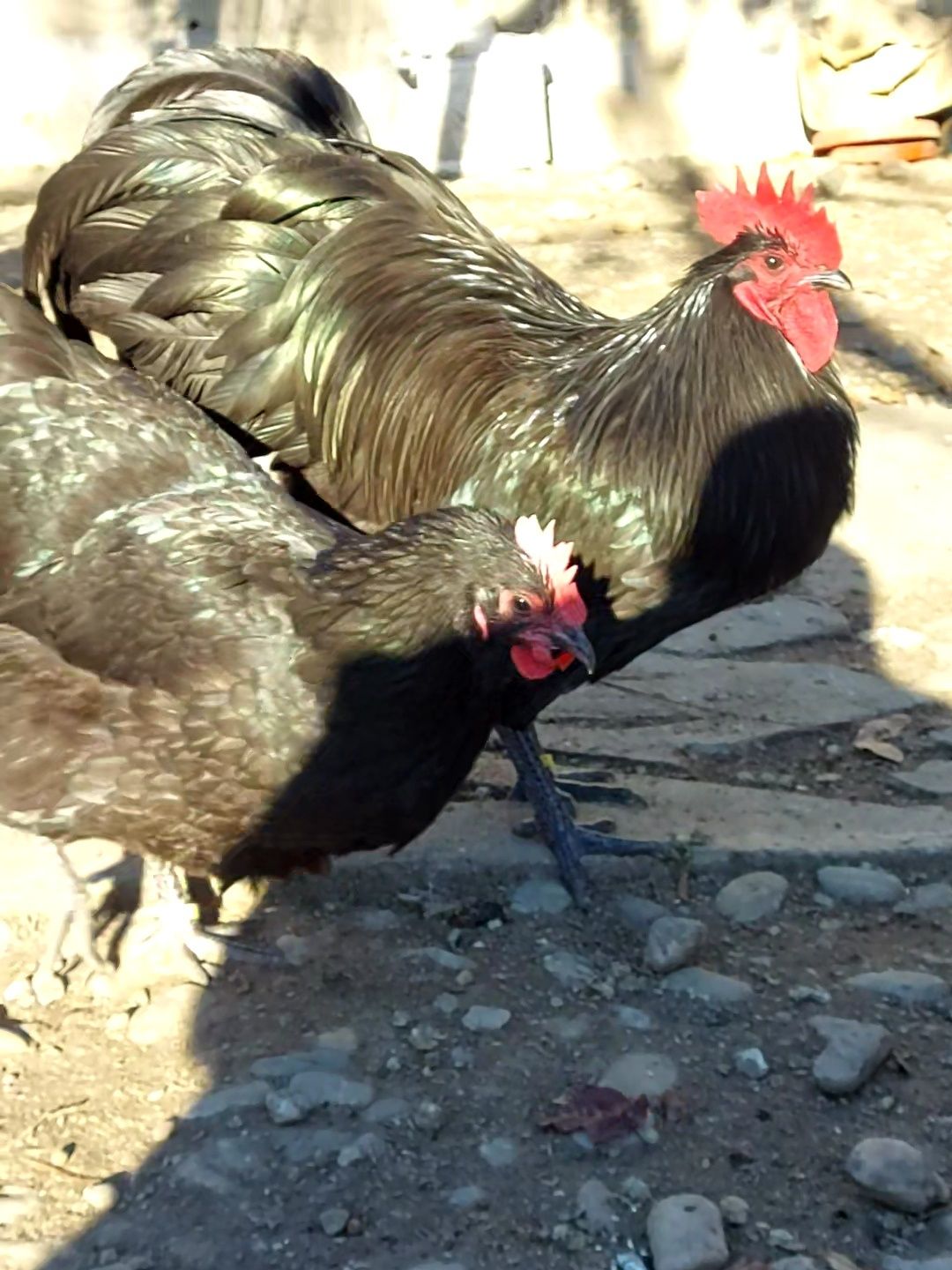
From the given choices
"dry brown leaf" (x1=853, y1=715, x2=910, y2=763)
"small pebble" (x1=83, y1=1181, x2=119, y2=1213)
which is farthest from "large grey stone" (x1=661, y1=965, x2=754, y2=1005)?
"small pebble" (x1=83, y1=1181, x2=119, y2=1213)

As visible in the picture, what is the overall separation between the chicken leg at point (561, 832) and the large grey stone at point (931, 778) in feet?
2.47

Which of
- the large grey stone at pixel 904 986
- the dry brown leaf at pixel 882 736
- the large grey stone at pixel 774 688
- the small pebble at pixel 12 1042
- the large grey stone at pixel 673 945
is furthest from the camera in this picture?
the large grey stone at pixel 774 688

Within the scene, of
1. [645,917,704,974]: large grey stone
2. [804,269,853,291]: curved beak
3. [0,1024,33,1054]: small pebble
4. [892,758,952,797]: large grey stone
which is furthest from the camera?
[892,758,952,797]: large grey stone

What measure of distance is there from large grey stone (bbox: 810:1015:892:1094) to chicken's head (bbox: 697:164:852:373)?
61.0 inches

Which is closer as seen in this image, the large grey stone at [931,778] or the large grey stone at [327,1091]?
the large grey stone at [327,1091]

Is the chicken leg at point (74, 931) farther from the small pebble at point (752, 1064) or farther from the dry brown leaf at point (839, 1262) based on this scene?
the dry brown leaf at point (839, 1262)

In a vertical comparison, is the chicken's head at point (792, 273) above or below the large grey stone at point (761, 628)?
above

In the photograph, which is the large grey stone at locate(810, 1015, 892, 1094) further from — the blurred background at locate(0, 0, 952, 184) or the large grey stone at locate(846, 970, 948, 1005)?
the blurred background at locate(0, 0, 952, 184)

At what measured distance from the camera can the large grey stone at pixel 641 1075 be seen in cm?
325

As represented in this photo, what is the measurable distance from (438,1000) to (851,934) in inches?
38.9

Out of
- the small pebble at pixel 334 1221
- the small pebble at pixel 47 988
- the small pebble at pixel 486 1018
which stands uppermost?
the small pebble at pixel 334 1221

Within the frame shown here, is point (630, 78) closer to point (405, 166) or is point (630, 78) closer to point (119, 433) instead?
point (405, 166)

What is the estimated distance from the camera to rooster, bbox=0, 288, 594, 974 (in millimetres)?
3199

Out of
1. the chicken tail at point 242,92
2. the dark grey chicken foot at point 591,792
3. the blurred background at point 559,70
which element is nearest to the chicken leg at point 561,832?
the dark grey chicken foot at point 591,792
